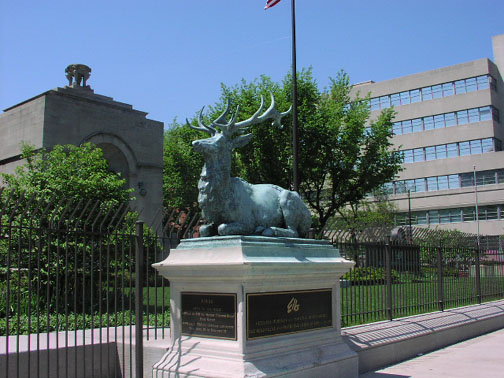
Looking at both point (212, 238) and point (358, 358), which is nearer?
point (212, 238)

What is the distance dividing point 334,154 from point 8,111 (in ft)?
58.5

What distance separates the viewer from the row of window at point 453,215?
174 ft

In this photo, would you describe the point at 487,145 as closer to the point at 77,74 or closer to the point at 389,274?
the point at 77,74

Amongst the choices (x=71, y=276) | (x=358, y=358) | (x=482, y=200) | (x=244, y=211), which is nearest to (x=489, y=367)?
(x=358, y=358)

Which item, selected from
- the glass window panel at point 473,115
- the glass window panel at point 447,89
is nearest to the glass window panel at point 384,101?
the glass window panel at point 447,89

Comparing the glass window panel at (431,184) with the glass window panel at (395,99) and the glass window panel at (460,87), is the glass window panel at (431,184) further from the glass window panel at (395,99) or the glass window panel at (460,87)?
the glass window panel at (460,87)

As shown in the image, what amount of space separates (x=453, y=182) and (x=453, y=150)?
3.61m

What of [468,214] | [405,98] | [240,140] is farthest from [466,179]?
[240,140]

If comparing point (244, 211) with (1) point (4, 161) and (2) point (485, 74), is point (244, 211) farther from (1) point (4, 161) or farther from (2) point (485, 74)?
(2) point (485, 74)

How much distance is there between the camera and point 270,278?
593 cm

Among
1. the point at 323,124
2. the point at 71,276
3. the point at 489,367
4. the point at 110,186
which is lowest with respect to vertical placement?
the point at 489,367

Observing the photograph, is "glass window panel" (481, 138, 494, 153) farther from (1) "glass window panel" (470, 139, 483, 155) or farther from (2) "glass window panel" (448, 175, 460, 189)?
(2) "glass window panel" (448, 175, 460, 189)

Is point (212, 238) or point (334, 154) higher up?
point (334, 154)

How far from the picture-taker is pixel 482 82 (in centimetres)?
5425
